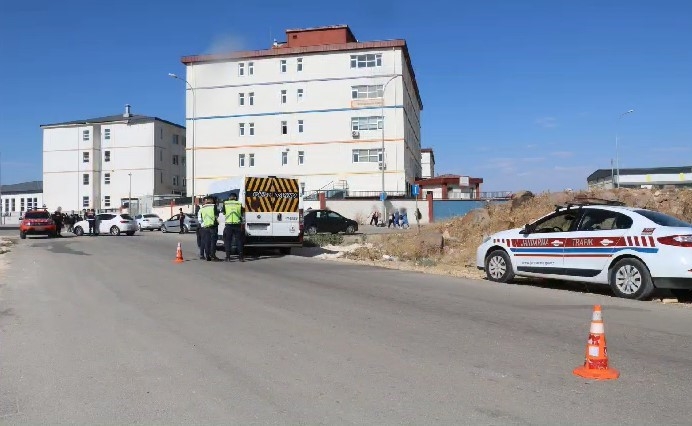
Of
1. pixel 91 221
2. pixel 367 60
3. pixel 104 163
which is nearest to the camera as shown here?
pixel 91 221

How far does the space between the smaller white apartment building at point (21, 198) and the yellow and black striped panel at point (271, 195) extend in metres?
81.1

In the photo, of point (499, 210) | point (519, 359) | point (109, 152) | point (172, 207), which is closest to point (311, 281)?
point (519, 359)

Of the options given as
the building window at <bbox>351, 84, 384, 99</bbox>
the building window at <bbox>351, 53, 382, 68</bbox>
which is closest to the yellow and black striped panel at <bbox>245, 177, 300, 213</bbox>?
the building window at <bbox>351, 84, 384, 99</bbox>

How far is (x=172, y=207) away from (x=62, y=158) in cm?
2346

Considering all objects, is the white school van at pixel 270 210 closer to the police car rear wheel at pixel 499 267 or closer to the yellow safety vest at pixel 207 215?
the yellow safety vest at pixel 207 215

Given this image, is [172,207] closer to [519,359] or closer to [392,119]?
[392,119]

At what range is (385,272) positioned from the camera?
15.2m

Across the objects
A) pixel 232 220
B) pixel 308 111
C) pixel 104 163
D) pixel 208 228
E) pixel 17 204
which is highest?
pixel 308 111

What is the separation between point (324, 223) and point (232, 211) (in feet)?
66.8

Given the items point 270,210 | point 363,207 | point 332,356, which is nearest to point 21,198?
point 363,207

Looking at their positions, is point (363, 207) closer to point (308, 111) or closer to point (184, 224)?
point (308, 111)

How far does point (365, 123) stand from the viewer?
61.2m

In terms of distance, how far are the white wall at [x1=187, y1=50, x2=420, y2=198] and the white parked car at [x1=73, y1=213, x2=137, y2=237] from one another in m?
26.1

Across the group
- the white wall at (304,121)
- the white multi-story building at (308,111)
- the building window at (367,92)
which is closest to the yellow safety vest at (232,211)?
the white multi-story building at (308,111)
